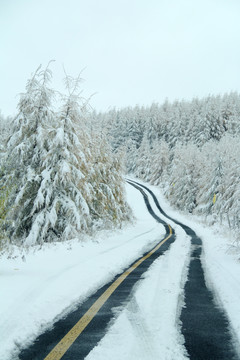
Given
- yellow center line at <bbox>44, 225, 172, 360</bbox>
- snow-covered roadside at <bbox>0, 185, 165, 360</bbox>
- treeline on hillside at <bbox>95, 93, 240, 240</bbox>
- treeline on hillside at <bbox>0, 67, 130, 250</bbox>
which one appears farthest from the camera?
treeline on hillside at <bbox>95, 93, 240, 240</bbox>

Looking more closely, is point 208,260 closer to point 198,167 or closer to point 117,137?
point 198,167

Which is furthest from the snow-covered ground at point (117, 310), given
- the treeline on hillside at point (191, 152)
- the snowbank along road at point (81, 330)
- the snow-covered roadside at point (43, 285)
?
the treeline on hillside at point (191, 152)

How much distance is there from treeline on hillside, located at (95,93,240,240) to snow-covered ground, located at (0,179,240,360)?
5.04 metres

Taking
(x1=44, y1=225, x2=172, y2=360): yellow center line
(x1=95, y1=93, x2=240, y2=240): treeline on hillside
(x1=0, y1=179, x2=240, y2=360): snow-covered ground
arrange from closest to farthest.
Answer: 1. (x1=44, y1=225, x2=172, y2=360): yellow center line
2. (x1=0, y1=179, x2=240, y2=360): snow-covered ground
3. (x1=95, y1=93, x2=240, y2=240): treeline on hillside

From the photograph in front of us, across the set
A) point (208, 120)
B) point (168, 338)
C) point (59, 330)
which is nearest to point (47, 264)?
point (59, 330)

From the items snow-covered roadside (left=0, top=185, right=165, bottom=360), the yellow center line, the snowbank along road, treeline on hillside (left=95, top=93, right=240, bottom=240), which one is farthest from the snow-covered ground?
treeline on hillside (left=95, top=93, right=240, bottom=240)

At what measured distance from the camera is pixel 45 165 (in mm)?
12570

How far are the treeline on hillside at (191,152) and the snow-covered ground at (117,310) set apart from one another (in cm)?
504

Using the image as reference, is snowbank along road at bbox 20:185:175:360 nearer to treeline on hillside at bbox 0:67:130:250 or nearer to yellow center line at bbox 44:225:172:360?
yellow center line at bbox 44:225:172:360

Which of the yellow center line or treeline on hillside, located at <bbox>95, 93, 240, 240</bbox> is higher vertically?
treeline on hillside, located at <bbox>95, 93, 240, 240</bbox>

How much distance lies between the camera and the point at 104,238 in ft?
48.9

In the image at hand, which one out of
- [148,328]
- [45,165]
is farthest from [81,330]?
[45,165]

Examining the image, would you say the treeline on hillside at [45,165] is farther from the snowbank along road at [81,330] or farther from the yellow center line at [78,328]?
the snowbank along road at [81,330]

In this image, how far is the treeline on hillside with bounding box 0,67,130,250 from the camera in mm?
12258
